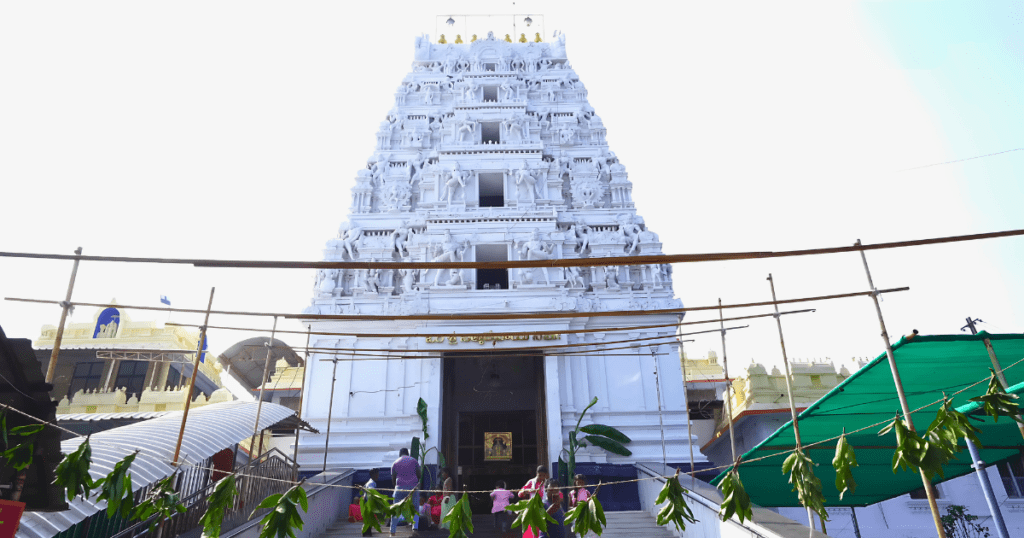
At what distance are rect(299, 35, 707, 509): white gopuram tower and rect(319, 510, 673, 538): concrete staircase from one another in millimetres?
1925

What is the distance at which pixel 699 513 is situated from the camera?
830cm

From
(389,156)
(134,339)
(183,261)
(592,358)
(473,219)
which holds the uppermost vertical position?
(389,156)

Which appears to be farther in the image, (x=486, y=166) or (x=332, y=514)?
(x=486, y=166)

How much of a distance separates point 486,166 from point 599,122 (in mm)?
4165

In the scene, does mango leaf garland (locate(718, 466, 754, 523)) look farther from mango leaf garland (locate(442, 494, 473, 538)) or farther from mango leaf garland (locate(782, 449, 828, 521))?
mango leaf garland (locate(442, 494, 473, 538))

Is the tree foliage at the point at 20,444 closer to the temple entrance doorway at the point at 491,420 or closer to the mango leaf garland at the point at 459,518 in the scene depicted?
the mango leaf garland at the point at 459,518

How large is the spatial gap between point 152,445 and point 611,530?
7052 mm

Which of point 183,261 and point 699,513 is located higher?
point 183,261

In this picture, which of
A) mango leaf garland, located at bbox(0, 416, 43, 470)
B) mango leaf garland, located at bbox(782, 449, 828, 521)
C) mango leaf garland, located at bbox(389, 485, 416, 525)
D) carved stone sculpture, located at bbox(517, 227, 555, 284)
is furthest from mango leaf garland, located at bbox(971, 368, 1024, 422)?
carved stone sculpture, located at bbox(517, 227, 555, 284)

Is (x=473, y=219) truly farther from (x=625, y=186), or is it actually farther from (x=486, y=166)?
(x=625, y=186)

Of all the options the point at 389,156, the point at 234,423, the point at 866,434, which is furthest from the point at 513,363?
the point at 866,434

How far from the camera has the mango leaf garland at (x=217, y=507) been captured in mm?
4562

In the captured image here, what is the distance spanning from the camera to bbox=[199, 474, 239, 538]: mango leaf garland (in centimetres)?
456

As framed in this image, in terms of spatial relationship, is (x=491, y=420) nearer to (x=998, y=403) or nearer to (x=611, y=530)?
(x=611, y=530)
